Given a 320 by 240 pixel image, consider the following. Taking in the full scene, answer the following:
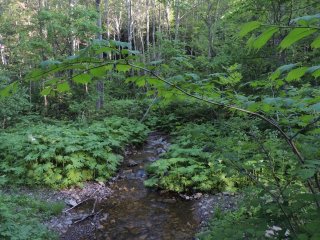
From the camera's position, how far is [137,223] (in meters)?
5.99

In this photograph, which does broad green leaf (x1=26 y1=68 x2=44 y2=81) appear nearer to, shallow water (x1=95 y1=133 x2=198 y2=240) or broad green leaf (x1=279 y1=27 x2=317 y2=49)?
broad green leaf (x1=279 y1=27 x2=317 y2=49)

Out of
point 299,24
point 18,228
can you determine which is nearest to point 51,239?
point 18,228

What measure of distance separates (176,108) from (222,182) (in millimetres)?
8146

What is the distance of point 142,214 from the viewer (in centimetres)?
638

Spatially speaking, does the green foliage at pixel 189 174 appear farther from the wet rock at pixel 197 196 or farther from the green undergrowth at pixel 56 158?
the green undergrowth at pixel 56 158

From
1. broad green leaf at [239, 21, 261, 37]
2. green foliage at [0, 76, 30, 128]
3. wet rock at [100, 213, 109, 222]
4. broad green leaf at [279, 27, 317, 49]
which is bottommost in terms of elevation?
wet rock at [100, 213, 109, 222]

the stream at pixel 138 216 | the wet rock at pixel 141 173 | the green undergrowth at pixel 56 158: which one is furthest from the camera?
the wet rock at pixel 141 173

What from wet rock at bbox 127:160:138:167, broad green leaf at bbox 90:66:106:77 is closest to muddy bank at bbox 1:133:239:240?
wet rock at bbox 127:160:138:167

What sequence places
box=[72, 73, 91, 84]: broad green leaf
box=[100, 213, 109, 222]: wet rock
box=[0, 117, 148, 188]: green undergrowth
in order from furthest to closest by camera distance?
box=[0, 117, 148, 188]: green undergrowth < box=[100, 213, 109, 222]: wet rock < box=[72, 73, 91, 84]: broad green leaf

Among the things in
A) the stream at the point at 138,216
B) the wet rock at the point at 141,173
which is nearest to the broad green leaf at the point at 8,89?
the stream at the point at 138,216

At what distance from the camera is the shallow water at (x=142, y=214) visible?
18.3ft

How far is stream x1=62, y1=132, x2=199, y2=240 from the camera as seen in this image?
5.54 m

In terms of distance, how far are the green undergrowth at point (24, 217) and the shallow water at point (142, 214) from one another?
3.49ft

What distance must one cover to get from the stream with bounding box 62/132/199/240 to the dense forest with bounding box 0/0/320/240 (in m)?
0.03
